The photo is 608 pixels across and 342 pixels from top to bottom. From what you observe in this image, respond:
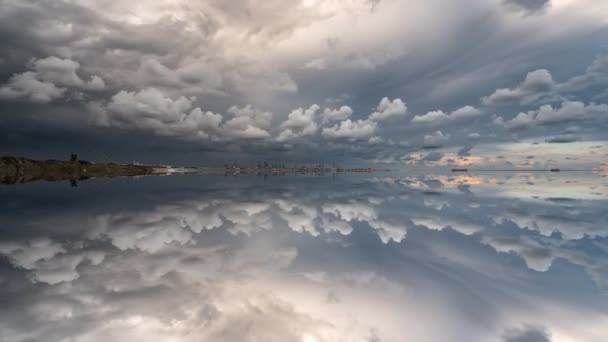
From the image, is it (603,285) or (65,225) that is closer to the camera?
(603,285)

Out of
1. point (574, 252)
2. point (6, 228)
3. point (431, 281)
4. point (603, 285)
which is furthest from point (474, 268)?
point (6, 228)

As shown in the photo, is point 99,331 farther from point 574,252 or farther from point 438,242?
point 574,252

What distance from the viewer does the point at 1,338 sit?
870 cm

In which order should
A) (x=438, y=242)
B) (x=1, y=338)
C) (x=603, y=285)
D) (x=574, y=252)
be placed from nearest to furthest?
(x=1, y=338), (x=603, y=285), (x=574, y=252), (x=438, y=242)

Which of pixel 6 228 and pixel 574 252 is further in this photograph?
pixel 6 228

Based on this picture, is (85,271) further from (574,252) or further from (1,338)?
(574,252)

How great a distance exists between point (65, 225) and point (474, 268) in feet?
105

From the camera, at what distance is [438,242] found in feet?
70.2

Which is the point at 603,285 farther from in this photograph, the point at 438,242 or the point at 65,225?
the point at 65,225

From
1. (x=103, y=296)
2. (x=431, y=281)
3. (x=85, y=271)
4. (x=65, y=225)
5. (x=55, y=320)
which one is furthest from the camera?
(x=65, y=225)

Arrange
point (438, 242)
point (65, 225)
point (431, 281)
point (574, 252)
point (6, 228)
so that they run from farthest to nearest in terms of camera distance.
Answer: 1. point (65, 225)
2. point (6, 228)
3. point (438, 242)
4. point (574, 252)
5. point (431, 281)

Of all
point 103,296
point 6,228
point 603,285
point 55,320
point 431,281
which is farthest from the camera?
point 6,228

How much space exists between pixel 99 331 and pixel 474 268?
1564 centimetres

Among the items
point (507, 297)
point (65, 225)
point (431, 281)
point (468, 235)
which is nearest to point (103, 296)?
point (431, 281)
